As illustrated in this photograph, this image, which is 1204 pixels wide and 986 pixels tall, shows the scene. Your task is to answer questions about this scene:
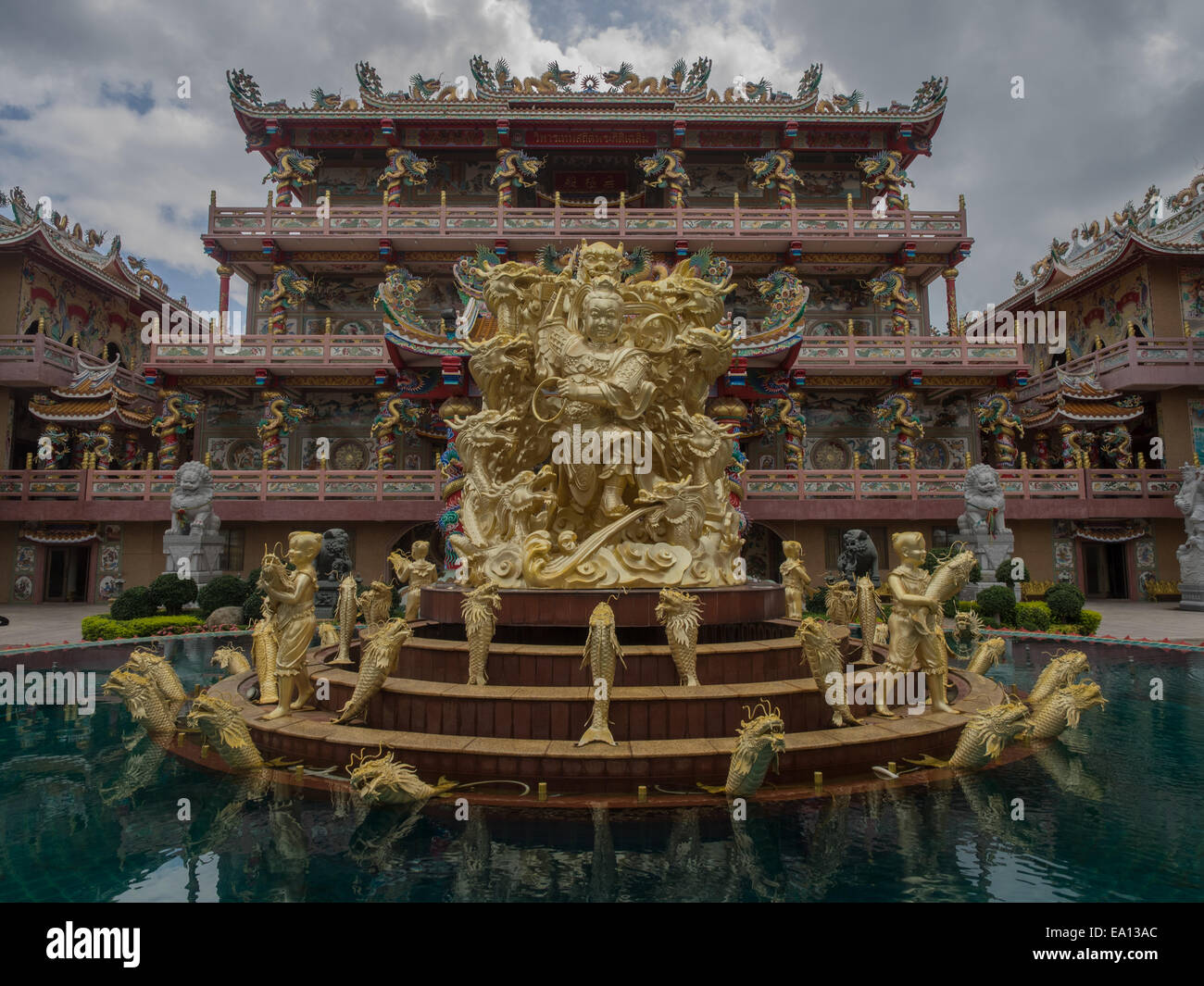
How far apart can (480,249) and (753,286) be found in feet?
60.7

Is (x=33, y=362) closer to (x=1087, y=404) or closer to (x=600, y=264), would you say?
(x=600, y=264)

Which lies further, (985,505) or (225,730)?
(985,505)

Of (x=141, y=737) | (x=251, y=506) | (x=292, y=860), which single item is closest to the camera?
(x=292, y=860)

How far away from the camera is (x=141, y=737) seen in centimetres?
611

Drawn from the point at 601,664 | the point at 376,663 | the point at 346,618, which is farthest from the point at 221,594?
the point at 601,664

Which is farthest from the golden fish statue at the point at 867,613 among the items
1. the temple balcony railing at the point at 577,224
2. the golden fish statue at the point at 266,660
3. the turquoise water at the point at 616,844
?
the temple balcony railing at the point at 577,224

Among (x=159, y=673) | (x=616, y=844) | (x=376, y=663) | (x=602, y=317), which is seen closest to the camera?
(x=616, y=844)

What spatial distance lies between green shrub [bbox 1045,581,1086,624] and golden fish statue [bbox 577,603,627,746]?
12.0 metres

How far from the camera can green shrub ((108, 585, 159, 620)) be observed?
42.9 ft

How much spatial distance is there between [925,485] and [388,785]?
19.1 m

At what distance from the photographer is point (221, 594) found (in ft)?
46.4

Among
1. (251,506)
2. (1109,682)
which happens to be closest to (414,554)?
(1109,682)

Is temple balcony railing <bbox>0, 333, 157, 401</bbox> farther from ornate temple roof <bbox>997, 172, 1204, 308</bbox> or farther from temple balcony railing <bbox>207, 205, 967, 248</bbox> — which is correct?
ornate temple roof <bbox>997, 172, 1204, 308</bbox>
